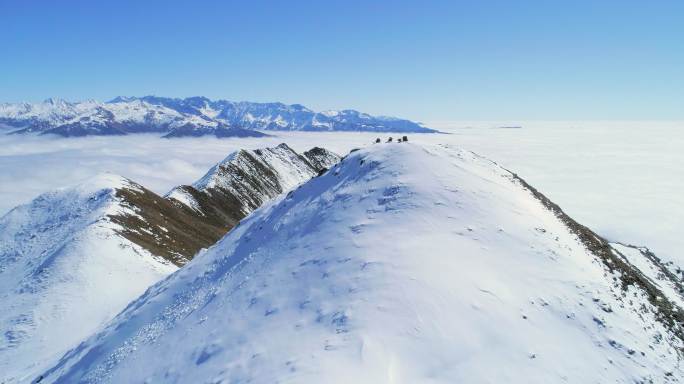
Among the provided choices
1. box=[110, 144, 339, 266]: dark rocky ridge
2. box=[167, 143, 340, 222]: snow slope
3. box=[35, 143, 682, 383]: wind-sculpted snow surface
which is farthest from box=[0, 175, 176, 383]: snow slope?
box=[167, 143, 340, 222]: snow slope

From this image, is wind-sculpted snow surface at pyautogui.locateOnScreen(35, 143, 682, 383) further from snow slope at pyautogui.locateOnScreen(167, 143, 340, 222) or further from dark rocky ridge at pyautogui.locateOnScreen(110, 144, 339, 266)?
snow slope at pyautogui.locateOnScreen(167, 143, 340, 222)

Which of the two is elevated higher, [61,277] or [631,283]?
[631,283]

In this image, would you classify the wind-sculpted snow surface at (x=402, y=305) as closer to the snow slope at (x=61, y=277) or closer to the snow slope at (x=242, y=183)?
Result: the snow slope at (x=61, y=277)

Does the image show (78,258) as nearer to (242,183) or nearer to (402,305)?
(402,305)

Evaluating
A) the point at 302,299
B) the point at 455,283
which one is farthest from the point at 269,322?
the point at 455,283

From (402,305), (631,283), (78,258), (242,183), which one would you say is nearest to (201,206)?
(242,183)

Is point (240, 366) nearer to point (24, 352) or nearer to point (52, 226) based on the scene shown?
point (24, 352)
